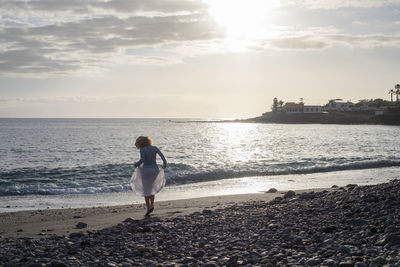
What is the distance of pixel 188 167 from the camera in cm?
2838

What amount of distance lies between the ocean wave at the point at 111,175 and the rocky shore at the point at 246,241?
34.6 ft

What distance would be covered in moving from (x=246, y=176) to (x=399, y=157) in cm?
1536

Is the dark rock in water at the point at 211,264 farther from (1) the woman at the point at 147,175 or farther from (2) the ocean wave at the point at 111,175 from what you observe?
(2) the ocean wave at the point at 111,175

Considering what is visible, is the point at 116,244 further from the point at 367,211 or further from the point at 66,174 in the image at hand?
the point at 66,174

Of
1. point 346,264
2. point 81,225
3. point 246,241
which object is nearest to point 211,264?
point 246,241

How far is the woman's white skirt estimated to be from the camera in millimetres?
12445

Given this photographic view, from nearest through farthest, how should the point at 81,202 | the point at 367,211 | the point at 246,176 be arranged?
the point at 367,211, the point at 81,202, the point at 246,176

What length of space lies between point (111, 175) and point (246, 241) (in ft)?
58.7

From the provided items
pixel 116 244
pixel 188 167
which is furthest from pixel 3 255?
pixel 188 167

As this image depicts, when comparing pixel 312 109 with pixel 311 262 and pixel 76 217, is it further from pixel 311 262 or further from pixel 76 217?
pixel 311 262

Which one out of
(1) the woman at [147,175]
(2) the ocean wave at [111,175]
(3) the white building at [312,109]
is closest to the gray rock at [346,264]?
(1) the woman at [147,175]

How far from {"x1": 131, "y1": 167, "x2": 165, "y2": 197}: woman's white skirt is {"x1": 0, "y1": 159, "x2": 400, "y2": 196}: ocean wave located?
7.61m

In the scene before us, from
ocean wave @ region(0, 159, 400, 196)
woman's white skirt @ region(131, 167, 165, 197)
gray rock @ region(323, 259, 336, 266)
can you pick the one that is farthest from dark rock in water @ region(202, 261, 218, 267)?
ocean wave @ region(0, 159, 400, 196)

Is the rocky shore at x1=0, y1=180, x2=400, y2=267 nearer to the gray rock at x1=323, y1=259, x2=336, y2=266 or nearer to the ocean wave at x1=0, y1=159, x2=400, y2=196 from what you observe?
the gray rock at x1=323, y1=259, x2=336, y2=266
